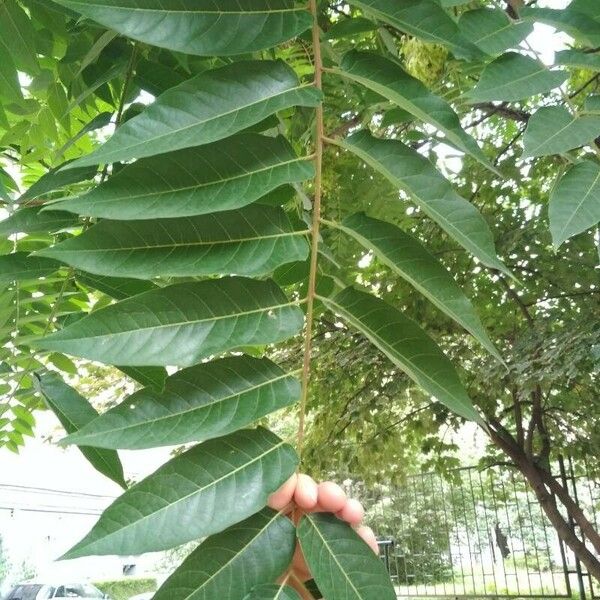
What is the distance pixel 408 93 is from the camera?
0.45 metres

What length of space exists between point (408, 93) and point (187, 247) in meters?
0.17

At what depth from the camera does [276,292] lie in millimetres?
458

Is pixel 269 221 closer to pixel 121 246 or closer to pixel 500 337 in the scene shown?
pixel 121 246

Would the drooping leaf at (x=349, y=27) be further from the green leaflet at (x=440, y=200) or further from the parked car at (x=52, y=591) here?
the parked car at (x=52, y=591)

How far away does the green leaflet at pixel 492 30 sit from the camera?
55 centimetres

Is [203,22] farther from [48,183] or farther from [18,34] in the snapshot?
[18,34]

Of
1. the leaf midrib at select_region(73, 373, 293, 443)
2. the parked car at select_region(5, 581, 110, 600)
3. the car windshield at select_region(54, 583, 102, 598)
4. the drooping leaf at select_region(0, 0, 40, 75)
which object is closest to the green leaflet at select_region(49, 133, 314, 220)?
the leaf midrib at select_region(73, 373, 293, 443)

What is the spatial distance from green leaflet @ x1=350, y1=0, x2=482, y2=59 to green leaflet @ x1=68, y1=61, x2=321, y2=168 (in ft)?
0.22

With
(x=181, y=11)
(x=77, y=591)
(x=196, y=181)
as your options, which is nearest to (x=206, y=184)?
(x=196, y=181)

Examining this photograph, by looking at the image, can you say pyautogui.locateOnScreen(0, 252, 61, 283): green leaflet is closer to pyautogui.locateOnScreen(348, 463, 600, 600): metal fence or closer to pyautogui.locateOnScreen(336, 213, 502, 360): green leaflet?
pyautogui.locateOnScreen(336, 213, 502, 360): green leaflet

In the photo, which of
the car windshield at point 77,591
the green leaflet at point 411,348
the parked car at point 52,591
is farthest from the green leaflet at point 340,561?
the car windshield at point 77,591

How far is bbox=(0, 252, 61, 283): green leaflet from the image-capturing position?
69cm

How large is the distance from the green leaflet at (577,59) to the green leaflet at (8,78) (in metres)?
0.56

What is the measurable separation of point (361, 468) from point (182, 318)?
2939mm
